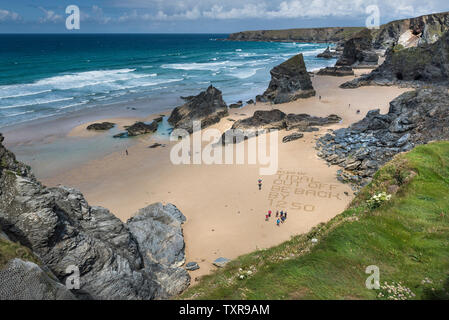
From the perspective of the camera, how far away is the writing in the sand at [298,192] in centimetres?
2153

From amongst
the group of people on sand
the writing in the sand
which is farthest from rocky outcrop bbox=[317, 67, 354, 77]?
the group of people on sand

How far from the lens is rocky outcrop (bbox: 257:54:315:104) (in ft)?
173

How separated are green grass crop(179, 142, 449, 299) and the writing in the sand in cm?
816

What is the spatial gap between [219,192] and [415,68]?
2185 inches

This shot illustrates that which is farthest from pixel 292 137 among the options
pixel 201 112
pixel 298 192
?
pixel 201 112

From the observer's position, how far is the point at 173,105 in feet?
181

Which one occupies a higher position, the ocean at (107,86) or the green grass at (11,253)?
the ocean at (107,86)

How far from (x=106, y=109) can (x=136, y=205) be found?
34.8 m

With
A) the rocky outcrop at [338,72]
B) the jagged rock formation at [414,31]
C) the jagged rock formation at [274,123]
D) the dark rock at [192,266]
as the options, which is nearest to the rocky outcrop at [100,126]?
the jagged rock formation at [274,123]

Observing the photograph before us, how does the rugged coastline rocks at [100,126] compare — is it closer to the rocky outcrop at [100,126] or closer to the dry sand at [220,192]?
the rocky outcrop at [100,126]

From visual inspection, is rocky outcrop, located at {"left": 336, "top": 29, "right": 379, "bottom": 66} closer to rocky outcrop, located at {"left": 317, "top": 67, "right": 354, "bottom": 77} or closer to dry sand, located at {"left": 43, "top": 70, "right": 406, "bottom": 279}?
rocky outcrop, located at {"left": 317, "top": 67, "right": 354, "bottom": 77}

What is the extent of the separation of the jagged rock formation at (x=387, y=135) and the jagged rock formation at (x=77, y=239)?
1802 centimetres

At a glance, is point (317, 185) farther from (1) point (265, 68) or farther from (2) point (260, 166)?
(1) point (265, 68)
